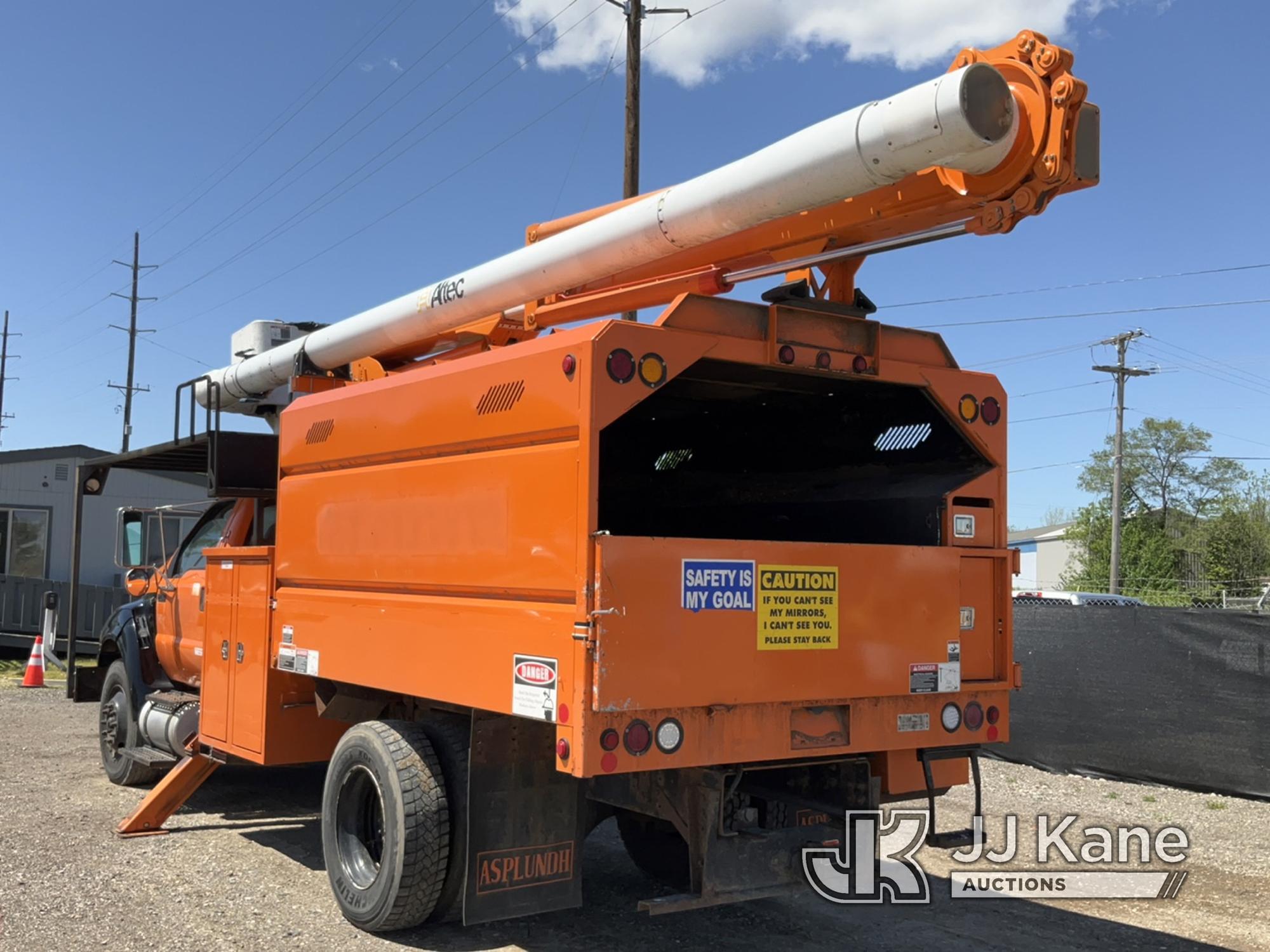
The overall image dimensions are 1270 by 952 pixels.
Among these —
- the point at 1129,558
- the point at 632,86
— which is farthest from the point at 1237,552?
the point at 632,86

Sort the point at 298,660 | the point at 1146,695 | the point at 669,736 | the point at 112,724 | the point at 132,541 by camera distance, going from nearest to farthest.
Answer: the point at 669,736
the point at 298,660
the point at 112,724
the point at 132,541
the point at 1146,695

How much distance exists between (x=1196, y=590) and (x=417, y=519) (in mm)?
46107

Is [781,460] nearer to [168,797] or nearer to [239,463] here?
[239,463]

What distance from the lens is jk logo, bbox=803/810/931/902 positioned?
4.88m

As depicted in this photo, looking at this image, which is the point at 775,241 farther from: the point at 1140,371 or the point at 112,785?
the point at 1140,371

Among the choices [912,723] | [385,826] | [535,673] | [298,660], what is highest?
[535,673]

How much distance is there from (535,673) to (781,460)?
228 cm

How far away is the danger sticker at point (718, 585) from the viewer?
4289 millimetres

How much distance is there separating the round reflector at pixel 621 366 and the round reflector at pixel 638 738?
4.16 feet

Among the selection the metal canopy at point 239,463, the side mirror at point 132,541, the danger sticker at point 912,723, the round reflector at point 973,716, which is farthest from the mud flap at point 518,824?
the side mirror at point 132,541

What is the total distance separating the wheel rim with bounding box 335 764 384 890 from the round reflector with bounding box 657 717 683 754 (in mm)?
1900

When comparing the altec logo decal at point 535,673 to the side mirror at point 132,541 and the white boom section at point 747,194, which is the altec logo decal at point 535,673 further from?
the side mirror at point 132,541

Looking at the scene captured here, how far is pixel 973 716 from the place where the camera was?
5.15 meters

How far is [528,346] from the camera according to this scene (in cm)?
462
